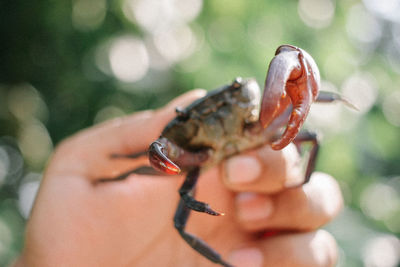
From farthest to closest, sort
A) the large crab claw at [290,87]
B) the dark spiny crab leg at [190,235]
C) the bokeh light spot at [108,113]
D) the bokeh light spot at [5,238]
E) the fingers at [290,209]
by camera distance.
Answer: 1. the bokeh light spot at [108,113]
2. the bokeh light spot at [5,238]
3. the fingers at [290,209]
4. the dark spiny crab leg at [190,235]
5. the large crab claw at [290,87]

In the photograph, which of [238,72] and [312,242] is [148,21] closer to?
[238,72]

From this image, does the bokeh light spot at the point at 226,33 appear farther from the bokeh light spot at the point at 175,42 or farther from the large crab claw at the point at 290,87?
the large crab claw at the point at 290,87

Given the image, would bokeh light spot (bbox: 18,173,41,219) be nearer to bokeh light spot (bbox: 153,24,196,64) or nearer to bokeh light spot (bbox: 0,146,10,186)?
bokeh light spot (bbox: 0,146,10,186)

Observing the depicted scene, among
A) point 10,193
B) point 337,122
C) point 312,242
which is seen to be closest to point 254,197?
point 312,242

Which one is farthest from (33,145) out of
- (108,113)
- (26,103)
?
(108,113)

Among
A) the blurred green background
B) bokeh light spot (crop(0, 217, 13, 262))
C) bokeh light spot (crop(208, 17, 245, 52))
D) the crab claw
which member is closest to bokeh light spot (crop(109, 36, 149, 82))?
the blurred green background

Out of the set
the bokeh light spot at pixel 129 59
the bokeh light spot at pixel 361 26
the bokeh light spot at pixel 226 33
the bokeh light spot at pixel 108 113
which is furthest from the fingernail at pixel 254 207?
the bokeh light spot at pixel 361 26
